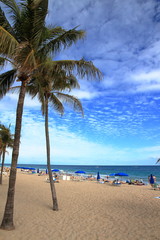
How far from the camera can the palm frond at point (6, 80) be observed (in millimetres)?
6695

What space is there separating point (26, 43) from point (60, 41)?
4.63ft

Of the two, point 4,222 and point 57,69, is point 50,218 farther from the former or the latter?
point 57,69

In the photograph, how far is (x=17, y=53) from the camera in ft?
16.6

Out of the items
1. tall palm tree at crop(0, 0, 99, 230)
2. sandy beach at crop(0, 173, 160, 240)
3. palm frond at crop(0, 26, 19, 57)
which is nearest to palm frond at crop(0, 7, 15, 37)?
tall palm tree at crop(0, 0, 99, 230)

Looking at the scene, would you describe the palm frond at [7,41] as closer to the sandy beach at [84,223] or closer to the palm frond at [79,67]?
the palm frond at [79,67]

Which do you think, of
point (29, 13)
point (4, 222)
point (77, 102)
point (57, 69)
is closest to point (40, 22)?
point (29, 13)

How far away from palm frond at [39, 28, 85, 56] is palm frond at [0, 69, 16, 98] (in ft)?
4.86

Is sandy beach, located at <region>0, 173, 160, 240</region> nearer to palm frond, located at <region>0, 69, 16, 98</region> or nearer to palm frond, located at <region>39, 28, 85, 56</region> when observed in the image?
palm frond, located at <region>0, 69, 16, 98</region>

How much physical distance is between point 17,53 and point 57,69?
156 centimetres

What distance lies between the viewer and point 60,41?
6148 millimetres

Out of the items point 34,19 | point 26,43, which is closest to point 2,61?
point 26,43

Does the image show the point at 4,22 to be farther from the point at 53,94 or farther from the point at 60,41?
the point at 53,94

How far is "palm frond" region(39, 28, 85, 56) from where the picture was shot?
5884 mm

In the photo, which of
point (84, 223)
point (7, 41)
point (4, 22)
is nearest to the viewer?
point (7, 41)
